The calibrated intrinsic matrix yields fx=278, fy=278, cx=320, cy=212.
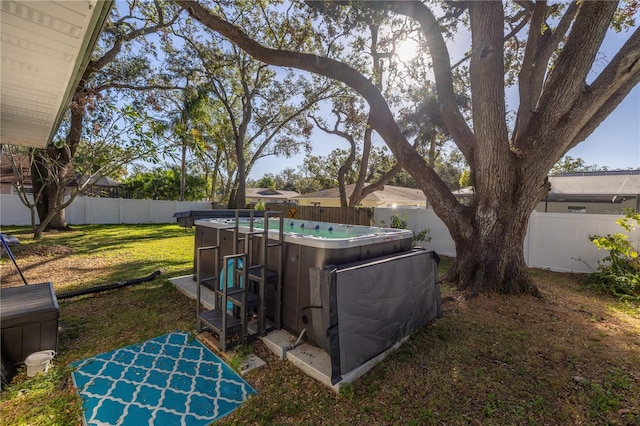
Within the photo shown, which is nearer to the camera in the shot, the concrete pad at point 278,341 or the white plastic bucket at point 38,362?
the white plastic bucket at point 38,362

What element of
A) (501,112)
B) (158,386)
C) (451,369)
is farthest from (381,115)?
(158,386)

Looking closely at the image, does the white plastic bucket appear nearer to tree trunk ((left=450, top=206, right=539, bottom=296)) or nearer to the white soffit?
the white soffit

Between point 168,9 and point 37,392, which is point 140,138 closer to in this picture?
point 168,9

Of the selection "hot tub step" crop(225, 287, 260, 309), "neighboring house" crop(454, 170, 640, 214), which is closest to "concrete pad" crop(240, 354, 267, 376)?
Result: "hot tub step" crop(225, 287, 260, 309)

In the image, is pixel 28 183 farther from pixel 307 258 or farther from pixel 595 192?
pixel 595 192

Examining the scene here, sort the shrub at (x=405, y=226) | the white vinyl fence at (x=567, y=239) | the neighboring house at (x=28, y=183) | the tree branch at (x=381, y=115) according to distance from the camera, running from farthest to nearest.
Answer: the neighboring house at (x=28, y=183) → the shrub at (x=405, y=226) → the white vinyl fence at (x=567, y=239) → the tree branch at (x=381, y=115)

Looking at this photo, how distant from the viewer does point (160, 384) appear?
7.45 ft

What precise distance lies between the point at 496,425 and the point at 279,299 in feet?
6.82

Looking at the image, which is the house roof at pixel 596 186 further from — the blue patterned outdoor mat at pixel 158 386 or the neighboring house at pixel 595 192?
the blue patterned outdoor mat at pixel 158 386

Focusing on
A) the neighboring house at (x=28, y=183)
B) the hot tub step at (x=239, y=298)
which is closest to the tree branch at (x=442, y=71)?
the hot tub step at (x=239, y=298)

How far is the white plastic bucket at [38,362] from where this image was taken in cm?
228

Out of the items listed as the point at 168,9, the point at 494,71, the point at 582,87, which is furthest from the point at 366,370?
the point at 168,9

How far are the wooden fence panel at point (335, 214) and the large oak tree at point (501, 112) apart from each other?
15.9 feet

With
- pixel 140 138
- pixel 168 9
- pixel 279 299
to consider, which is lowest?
pixel 279 299
